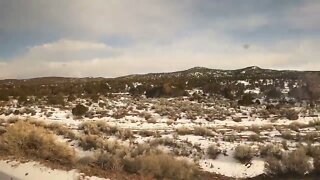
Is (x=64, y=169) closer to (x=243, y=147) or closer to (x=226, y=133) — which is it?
(x=243, y=147)

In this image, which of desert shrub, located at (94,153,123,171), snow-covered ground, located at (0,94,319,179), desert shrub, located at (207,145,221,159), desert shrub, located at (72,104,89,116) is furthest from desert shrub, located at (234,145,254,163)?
desert shrub, located at (72,104,89,116)

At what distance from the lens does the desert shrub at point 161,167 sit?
1273 cm

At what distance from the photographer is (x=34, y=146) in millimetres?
15031

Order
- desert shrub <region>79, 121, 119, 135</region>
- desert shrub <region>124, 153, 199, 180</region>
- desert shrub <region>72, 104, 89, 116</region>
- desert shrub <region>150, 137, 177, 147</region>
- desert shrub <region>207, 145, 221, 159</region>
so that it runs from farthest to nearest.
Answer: desert shrub <region>72, 104, 89, 116</region>, desert shrub <region>79, 121, 119, 135</region>, desert shrub <region>150, 137, 177, 147</region>, desert shrub <region>207, 145, 221, 159</region>, desert shrub <region>124, 153, 199, 180</region>

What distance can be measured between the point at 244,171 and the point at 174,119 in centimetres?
1629

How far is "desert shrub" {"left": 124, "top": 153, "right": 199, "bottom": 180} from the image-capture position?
12.7 metres

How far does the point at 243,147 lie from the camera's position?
16.4m

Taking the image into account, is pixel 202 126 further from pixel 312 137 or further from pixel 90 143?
pixel 90 143

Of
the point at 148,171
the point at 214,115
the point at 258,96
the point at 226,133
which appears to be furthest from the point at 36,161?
the point at 258,96

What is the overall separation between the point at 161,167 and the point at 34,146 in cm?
484

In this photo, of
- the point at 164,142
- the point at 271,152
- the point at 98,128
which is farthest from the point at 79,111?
the point at 271,152

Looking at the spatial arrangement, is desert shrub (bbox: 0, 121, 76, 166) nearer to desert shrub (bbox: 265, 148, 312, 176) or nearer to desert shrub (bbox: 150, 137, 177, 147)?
desert shrub (bbox: 150, 137, 177, 147)

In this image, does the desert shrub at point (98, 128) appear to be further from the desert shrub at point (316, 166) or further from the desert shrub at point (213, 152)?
the desert shrub at point (316, 166)

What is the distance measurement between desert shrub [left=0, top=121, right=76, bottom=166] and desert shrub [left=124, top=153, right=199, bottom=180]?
79.0 inches
